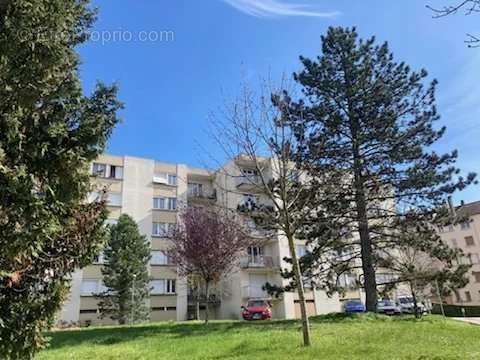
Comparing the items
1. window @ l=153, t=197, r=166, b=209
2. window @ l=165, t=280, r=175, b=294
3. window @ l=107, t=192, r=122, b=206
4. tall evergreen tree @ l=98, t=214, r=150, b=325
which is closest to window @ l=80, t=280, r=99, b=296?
tall evergreen tree @ l=98, t=214, r=150, b=325

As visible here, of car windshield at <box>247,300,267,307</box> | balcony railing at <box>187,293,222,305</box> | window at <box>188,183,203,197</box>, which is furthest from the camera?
window at <box>188,183,203,197</box>

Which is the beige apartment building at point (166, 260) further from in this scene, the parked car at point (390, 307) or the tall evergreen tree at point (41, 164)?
the tall evergreen tree at point (41, 164)

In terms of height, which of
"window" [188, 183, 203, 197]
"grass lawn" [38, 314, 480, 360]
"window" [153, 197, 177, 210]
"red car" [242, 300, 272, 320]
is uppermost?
A: "window" [188, 183, 203, 197]

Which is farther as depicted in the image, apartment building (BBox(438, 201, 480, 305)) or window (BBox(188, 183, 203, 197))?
apartment building (BBox(438, 201, 480, 305))

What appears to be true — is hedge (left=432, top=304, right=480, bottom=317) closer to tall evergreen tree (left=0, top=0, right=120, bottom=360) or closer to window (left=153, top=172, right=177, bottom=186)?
window (left=153, top=172, right=177, bottom=186)

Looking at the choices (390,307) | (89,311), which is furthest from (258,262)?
→ (89,311)

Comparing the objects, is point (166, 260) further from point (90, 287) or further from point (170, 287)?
point (90, 287)

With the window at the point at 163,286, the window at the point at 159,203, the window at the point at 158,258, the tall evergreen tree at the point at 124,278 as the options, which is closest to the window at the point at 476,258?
the window at the point at 163,286

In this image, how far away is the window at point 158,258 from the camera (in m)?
36.0

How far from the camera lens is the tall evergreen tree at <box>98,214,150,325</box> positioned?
2897 centimetres

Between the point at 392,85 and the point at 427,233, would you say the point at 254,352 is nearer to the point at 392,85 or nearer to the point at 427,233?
the point at 427,233

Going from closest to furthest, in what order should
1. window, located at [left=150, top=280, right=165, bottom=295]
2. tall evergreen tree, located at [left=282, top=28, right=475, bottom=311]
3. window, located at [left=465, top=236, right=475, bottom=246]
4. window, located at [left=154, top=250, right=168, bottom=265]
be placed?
tall evergreen tree, located at [left=282, top=28, right=475, bottom=311] → window, located at [left=150, top=280, right=165, bottom=295] → window, located at [left=154, top=250, right=168, bottom=265] → window, located at [left=465, top=236, right=475, bottom=246]

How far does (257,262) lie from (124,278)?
1262cm

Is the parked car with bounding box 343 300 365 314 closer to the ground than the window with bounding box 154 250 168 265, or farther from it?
closer to the ground
